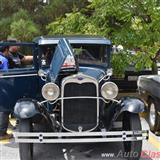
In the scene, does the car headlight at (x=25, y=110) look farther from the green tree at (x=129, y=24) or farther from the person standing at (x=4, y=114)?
the green tree at (x=129, y=24)

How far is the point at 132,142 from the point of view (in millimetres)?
6086

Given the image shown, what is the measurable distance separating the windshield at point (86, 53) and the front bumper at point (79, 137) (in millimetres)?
1708

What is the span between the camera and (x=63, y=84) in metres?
6.09

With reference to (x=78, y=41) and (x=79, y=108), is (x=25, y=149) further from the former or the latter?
(x=78, y=41)

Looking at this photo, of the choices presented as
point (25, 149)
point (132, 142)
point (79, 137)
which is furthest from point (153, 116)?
point (25, 149)

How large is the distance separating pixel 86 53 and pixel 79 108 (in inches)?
60.2

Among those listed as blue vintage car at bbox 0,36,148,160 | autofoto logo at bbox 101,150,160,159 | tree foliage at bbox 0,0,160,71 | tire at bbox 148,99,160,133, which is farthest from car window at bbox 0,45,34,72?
tire at bbox 148,99,160,133

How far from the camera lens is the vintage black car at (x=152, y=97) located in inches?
310

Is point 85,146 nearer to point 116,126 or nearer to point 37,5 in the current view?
point 116,126

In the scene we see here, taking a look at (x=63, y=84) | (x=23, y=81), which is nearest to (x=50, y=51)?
(x=23, y=81)

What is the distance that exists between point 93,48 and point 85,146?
175 cm

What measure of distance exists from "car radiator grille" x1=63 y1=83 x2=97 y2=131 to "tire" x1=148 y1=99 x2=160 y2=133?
2094 millimetres

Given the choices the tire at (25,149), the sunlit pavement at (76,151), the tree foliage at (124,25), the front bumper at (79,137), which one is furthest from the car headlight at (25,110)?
the tree foliage at (124,25)

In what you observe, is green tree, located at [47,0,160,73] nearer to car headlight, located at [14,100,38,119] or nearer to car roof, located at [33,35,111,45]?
car roof, located at [33,35,111,45]
